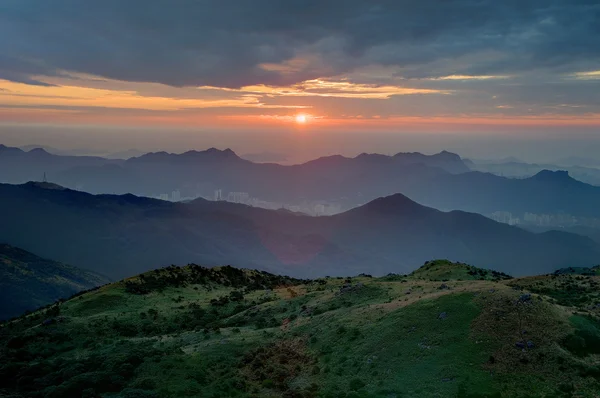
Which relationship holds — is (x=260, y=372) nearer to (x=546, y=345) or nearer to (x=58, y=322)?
(x=546, y=345)

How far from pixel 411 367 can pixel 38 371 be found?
113 feet

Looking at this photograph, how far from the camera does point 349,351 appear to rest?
1570 inches

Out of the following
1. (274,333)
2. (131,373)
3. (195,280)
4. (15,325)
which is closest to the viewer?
(131,373)

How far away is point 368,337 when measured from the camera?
1626 inches

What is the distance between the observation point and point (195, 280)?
90.9 metres

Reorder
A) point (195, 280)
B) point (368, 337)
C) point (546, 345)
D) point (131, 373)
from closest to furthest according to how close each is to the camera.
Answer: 1. point (546, 345)
2. point (131, 373)
3. point (368, 337)
4. point (195, 280)

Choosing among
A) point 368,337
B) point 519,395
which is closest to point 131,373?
point 368,337

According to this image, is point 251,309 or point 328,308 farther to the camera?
point 251,309

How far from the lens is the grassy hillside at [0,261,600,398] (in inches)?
1302

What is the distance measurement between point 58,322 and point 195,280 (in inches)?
1443

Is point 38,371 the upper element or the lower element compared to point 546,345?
lower

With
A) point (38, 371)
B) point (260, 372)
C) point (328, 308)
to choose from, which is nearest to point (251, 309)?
point (328, 308)

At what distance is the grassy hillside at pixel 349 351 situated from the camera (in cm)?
3306

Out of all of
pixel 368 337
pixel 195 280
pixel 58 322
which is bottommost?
pixel 195 280
